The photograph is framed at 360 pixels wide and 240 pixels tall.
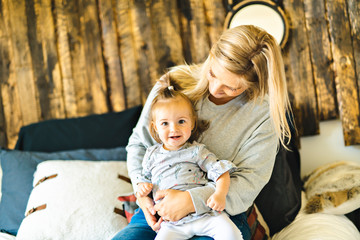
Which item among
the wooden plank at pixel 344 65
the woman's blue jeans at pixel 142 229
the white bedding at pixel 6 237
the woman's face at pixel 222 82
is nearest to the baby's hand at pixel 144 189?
the woman's blue jeans at pixel 142 229

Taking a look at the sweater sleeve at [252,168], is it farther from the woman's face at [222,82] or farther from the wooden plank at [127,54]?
the wooden plank at [127,54]

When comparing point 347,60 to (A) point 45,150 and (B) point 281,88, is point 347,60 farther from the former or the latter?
(A) point 45,150

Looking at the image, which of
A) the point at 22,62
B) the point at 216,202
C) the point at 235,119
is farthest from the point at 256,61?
the point at 22,62

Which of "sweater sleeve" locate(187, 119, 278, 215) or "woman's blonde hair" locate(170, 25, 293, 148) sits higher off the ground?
"woman's blonde hair" locate(170, 25, 293, 148)

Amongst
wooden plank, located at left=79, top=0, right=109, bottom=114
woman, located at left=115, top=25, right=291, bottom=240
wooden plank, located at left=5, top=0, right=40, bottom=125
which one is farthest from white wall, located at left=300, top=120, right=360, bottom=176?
wooden plank, located at left=5, top=0, right=40, bottom=125

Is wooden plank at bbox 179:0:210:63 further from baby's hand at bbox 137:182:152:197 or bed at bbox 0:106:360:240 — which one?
baby's hand at bbox 137:182:152:197

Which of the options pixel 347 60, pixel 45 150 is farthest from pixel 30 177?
pixel 347 60

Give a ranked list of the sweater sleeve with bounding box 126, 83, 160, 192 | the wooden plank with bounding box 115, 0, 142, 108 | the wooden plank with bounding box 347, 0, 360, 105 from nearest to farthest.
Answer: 1. the sweater sleeve with bounding box 126, 83, 160, 192
2. the wooden plank with bounding box 347, 0, 360, 105
3. the wooden plank with bounding box 115, 0, 142, 108

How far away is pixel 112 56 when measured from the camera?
2348 mm

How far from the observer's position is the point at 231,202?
133 centimetres

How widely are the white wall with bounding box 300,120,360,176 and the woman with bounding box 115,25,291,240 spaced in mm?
865

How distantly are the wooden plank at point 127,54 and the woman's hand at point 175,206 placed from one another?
116 cm

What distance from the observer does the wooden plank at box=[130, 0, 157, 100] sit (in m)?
2.30

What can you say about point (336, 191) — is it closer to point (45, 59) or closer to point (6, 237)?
point (6, 237)
